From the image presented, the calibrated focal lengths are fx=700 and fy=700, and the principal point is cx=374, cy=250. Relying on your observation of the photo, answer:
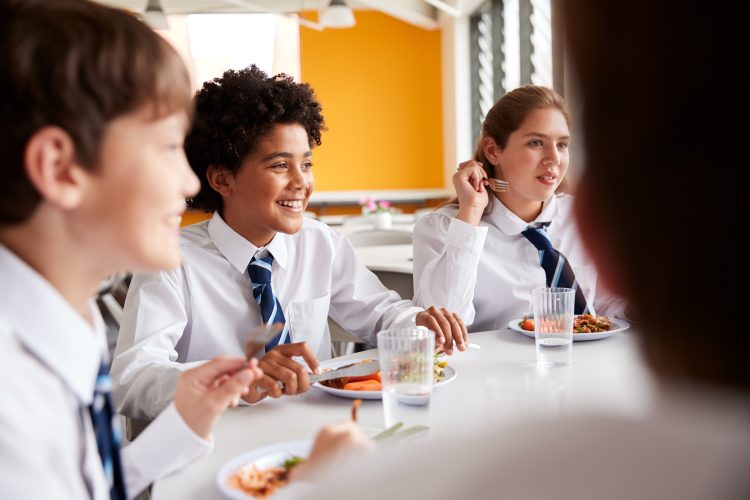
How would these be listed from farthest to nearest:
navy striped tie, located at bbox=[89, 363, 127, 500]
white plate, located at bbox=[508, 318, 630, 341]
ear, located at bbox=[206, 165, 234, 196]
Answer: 1. ear, located at bbox=[206, 165, 234, 196]
2. white plate, located at bbox=[508, 318, 630, 341]
3. navy striped tie, located at bbox=[89, 363, 127, 500]

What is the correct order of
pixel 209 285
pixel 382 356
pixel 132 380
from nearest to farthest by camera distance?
pixel 382 356
pixel 132 380
pixel 209 285

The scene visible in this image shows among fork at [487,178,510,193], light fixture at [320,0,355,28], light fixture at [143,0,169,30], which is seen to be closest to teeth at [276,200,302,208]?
fork at [487,178,510,193]

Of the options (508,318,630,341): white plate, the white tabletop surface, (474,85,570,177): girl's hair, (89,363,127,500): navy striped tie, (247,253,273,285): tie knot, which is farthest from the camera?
the white tabletop surface

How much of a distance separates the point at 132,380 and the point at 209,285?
0.41m

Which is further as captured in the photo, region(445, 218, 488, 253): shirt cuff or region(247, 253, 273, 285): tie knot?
region(445, 218, 488, 253): shirt cuff

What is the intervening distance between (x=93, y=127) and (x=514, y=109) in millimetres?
1887

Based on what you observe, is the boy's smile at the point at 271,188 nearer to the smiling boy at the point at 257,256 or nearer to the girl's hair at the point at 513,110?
the smiling boy at the point at 257,256

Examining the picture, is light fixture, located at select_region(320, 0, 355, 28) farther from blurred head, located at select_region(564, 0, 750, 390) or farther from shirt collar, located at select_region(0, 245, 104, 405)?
blurred head, located at select_region(564, 0, 750, 390)

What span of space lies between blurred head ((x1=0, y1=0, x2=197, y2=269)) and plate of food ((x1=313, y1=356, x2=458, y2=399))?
1.71ft

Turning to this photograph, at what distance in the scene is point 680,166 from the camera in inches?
15.2

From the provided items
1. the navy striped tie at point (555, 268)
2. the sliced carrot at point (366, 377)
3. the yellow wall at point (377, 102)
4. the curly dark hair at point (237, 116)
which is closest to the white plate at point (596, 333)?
the navy striped tie at point (555, 268)

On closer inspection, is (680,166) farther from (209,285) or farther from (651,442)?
(209,285)

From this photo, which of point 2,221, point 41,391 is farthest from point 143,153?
point 41,391

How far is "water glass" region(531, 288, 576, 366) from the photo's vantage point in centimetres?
152
